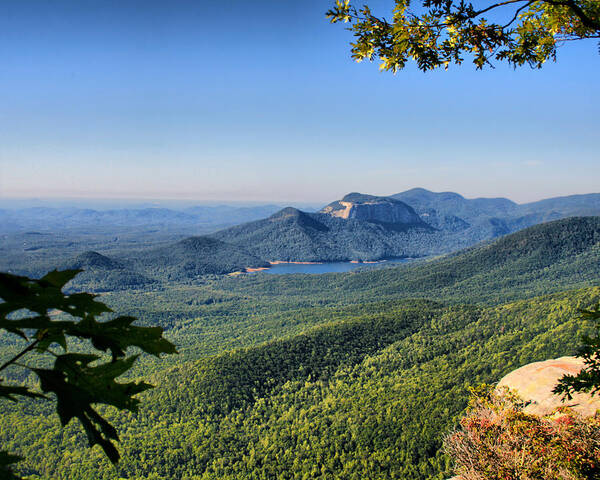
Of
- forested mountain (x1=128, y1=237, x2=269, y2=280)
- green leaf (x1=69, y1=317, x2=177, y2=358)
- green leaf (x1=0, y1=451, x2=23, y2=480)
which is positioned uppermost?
green leaf (x1=69, y1=317, x2=177, y2=358)

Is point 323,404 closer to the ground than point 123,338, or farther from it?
closer to the ground

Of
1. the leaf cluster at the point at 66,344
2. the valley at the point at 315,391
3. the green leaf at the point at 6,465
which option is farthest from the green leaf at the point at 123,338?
the valley at the point at 315,391

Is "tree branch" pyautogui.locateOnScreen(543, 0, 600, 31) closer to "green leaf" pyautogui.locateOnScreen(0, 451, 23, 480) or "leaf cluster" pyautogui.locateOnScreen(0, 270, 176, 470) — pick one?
"leaf cluster" pyautogui.locateOnScreen(0, 270, 176, 470)

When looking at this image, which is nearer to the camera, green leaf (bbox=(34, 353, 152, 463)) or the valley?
green leaf (bbox=(34, 353, 152, 463))

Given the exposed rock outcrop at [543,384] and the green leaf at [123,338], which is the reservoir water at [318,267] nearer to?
the exposed rock outcrop at [543,384]

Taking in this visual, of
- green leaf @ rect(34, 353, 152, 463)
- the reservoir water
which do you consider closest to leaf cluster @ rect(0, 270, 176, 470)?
green leaf @ rect(34, 353, 152, 463)

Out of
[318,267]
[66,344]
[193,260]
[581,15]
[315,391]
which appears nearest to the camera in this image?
[66,344]

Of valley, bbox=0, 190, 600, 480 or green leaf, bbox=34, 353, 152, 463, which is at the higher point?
green leaf, bbox=34, 353, 152, 463

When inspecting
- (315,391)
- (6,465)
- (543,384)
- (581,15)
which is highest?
(581,15)

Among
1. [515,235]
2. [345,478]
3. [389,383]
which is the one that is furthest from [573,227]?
[345,478]

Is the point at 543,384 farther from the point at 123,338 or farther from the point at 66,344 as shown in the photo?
the point at 66,344

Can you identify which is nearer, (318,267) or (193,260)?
(193,260)

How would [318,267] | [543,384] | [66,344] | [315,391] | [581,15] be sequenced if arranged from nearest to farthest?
1. [66,344]
2. [581,15]
3. [543,384]
4. [315,391]
5. [318,267]

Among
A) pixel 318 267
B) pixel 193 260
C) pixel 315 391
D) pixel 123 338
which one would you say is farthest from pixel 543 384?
pixel 318 267
